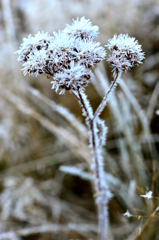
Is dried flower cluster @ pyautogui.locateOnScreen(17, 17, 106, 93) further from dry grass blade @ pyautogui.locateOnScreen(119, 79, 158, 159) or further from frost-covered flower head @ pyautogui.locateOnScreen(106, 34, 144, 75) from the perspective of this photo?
dry grass blade @ pyautogui.locateOnScreen(119, 79, 158, 159)

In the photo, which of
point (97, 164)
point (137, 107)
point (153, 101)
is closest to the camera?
point (97, 164)

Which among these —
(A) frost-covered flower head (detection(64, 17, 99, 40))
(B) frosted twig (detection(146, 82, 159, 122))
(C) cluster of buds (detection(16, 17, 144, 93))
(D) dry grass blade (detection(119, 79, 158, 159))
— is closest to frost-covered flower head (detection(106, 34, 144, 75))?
(C) cluster of buds (detection(16, 17, 144, 93))

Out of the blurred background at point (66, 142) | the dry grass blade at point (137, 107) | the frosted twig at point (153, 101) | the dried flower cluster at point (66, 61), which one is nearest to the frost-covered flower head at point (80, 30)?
the dried flower cluster at point (66, 61)

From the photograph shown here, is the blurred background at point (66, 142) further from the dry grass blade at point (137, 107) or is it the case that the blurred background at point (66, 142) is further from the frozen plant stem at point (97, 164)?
the frozen plant stem at point (97, 164)

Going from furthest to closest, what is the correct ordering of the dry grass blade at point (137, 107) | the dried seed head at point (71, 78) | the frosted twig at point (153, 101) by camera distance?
the frosted twig at point (153, 101) → the dry grass blade at point (137, 107) → the dried seed head at point (71, 78)

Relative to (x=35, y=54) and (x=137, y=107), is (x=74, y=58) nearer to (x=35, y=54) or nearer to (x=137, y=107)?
(x=35, y=54)

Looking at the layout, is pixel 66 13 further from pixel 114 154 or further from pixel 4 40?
pixel 114 154

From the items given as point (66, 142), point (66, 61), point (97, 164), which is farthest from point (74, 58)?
point (66, 142)

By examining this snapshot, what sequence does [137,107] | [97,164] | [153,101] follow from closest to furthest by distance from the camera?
[97,164] < [137,107] < [153,101]
